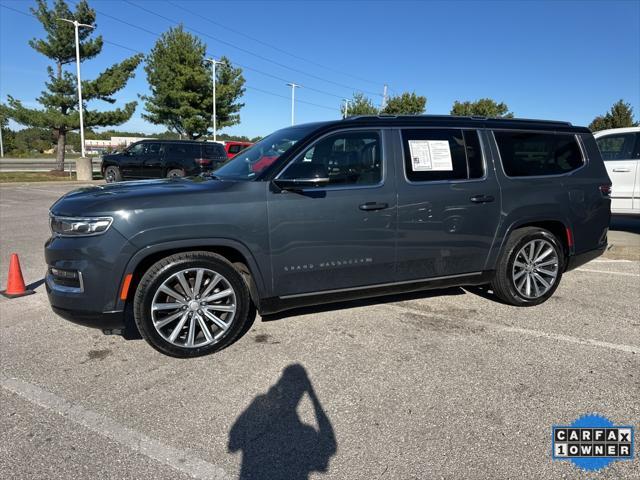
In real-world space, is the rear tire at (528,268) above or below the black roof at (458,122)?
below

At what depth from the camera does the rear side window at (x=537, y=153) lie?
4.62 meters

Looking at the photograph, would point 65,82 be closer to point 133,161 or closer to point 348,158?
point 133,161

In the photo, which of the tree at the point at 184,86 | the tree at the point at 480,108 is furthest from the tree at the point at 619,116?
the tree at the point at 184,86

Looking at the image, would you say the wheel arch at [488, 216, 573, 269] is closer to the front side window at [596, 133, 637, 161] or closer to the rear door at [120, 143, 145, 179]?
the front side window at [596, 133, 637, 161]

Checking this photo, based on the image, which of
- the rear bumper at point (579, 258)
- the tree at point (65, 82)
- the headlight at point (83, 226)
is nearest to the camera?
the headlight at point (83, 226)

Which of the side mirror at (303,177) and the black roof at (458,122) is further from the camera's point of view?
the black roof at (458,122)

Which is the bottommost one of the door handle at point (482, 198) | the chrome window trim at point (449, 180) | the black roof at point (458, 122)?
the door handle at point (482, 198)

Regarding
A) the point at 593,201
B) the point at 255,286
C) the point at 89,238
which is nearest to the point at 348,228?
the point at 255,286

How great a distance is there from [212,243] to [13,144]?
8673 centimetres

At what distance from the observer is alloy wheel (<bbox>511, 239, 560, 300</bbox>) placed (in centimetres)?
474

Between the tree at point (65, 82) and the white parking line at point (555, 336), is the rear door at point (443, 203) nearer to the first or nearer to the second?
the white parking line at point (555, 336)

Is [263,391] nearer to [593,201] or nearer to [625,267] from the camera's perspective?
[593,201]

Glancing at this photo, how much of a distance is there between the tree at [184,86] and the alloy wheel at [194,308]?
3129cm

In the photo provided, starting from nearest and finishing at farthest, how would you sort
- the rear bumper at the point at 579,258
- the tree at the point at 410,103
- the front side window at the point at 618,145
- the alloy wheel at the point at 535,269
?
the alloy wheel at the point at 535,269 < the rear bumper at the point at 579,258 < the front side window at the point at 618,145 < the tree at the point at 410,103
